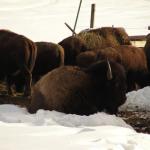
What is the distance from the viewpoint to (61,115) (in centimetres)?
824

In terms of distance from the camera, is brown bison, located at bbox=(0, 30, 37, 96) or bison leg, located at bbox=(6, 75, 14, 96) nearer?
brown bison, located at bbox=(0, 30, 37, 96)

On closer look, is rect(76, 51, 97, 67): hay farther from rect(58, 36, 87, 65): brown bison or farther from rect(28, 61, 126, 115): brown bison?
rect(28, 61, 126, 115): brown bison

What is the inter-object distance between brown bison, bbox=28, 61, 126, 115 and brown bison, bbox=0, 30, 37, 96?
3.63 m

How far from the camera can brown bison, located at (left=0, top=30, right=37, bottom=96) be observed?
12.5 meters

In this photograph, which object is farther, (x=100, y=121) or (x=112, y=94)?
(x=112, y=94)

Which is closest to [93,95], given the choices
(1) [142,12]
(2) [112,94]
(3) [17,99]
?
(2) [112,94]

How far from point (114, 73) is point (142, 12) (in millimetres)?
44084

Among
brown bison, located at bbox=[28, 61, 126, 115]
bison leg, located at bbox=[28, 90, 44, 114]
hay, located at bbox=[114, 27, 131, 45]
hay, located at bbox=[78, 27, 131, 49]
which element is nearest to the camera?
brown bison, located at bbox=[28, 61, 126, 115]

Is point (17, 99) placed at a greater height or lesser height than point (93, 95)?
lesser

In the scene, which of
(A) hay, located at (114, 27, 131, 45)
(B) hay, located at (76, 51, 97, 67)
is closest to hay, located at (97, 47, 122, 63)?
(B) hay, located at (76, 51, 97, 67)

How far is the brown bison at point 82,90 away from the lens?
28.0 ft

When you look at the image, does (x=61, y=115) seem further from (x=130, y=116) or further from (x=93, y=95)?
(x=130, y=116)

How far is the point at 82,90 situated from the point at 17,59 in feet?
14.2

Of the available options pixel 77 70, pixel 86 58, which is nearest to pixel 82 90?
pixel 77 70
